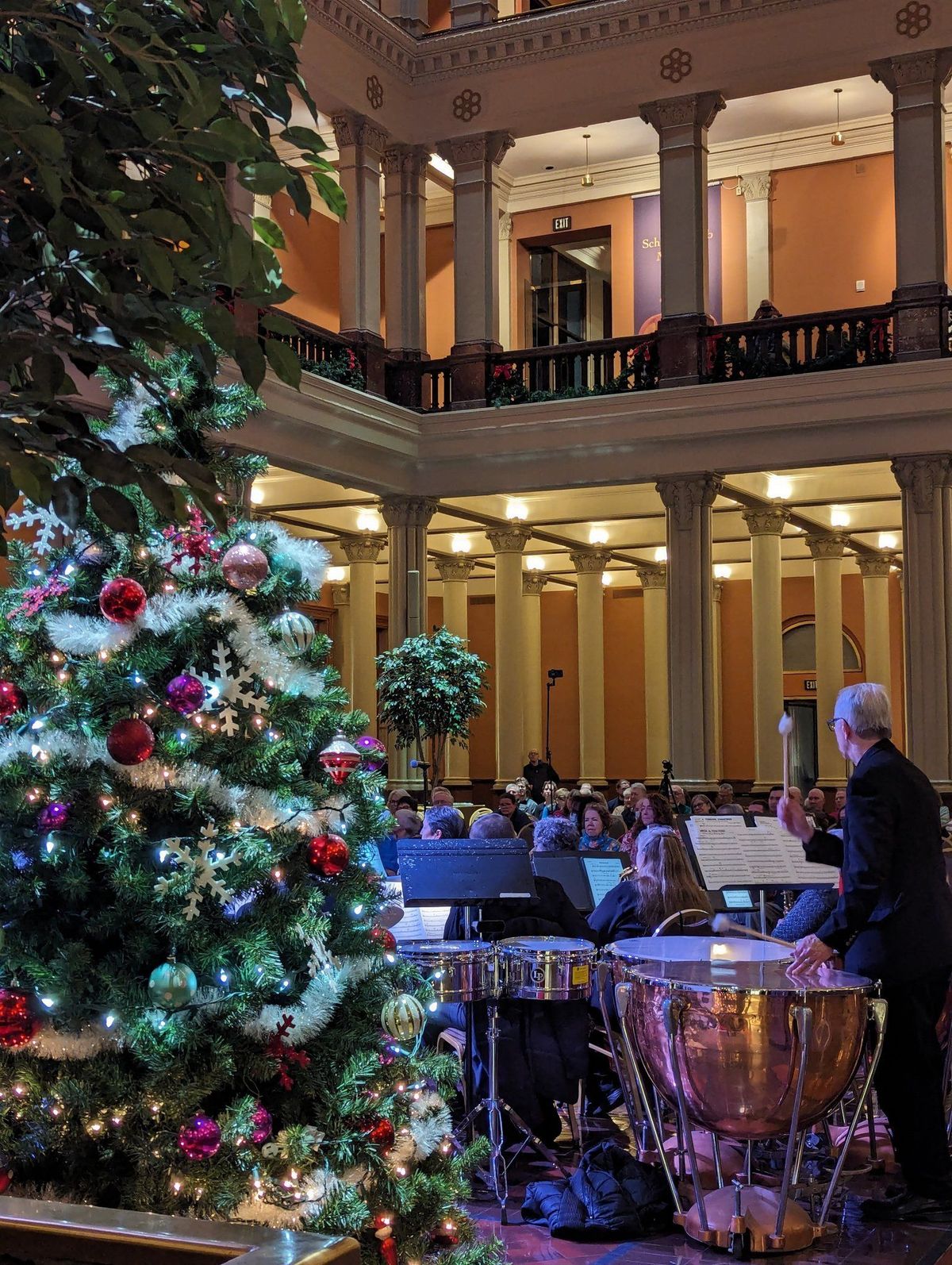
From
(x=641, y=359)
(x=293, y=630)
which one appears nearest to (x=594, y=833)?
(x=293, y=630)

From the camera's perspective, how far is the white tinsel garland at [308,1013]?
3479mm

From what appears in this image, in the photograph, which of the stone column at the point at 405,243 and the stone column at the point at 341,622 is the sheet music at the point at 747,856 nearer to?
the stone column at the point at 405,243

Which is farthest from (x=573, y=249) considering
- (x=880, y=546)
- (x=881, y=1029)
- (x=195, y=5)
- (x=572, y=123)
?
(x=195, y=5)

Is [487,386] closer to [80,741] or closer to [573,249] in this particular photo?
[573,249]

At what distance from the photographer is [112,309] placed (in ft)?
5.43

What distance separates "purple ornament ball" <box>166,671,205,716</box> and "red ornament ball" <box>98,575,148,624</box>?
0.65 ft

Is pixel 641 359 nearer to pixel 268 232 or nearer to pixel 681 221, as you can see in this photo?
pixel 681 221

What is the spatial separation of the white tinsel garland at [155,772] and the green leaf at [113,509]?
1.89 meters

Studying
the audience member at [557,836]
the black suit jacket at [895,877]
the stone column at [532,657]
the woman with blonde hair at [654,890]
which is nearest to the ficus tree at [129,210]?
the black suit jacket at [895,877]

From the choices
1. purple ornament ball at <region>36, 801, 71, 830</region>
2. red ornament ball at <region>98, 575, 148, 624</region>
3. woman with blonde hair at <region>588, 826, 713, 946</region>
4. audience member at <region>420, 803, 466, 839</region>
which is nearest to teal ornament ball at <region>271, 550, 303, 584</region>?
red ornament ball at <region>98, 575, 148, 624</region>

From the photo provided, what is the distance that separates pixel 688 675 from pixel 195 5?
14347 mm

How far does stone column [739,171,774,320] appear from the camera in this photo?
2019 centimetres

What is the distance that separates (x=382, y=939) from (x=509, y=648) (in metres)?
14.6

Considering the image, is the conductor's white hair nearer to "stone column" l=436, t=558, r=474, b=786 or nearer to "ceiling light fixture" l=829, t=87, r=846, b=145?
"ceiling light fixture" l=829, t=87, r=846, b=145
